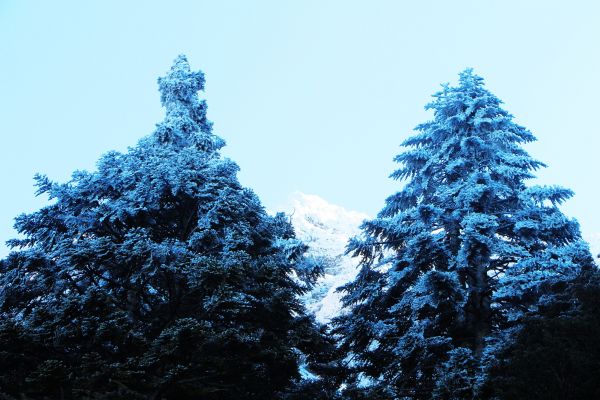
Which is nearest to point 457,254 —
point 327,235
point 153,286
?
A: point 153,286

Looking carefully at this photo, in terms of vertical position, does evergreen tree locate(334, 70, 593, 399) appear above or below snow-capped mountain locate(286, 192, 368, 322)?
below

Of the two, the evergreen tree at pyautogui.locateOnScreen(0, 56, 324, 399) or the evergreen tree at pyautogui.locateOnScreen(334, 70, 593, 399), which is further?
the evergreen tree at pyautogui.locateOnScreen(334, 70, 593, 399)

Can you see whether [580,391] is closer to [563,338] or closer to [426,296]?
[563,338]

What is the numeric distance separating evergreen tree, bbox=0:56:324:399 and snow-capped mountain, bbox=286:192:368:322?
4270cm

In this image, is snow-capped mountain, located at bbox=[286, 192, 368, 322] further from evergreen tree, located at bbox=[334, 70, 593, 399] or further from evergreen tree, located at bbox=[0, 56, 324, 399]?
evergreen tree, located at bbox=[0, 56, 324, 399]

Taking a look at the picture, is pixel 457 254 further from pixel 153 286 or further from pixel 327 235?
pixel 327 235

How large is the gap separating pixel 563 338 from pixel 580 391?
2.52 ft

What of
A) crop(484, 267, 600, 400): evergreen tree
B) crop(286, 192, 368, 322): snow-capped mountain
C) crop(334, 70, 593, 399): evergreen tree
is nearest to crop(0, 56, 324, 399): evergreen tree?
crop(334, 70, 593, 399): evergreen tree

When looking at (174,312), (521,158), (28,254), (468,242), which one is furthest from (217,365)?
(521,158)

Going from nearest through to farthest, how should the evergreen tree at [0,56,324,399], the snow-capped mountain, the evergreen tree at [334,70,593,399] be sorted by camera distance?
the evergreen tree at [0,56,324,399] < the evergreen tree at [334,70,593,399] < the snow-capped mountain

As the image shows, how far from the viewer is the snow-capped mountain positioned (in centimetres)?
5912

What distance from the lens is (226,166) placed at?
44.0 ft

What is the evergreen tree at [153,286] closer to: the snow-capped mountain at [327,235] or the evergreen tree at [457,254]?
the evergreen tree at [457,254]

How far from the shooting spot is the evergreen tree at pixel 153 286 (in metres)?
8.66
